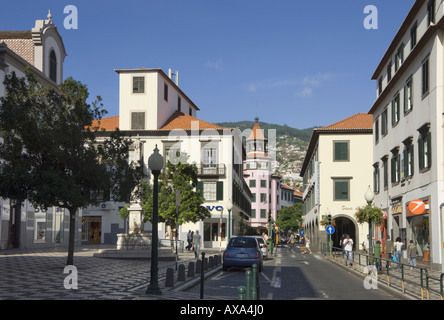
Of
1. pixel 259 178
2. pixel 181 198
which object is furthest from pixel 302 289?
pixel 259 178

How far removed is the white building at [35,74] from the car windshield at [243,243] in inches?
709

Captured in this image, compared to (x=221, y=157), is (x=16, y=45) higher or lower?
higher

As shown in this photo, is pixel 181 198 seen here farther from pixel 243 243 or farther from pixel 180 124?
pixel 180 124

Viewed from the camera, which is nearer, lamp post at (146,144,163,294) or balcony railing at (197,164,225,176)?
lamp post at (146,144,163,294)

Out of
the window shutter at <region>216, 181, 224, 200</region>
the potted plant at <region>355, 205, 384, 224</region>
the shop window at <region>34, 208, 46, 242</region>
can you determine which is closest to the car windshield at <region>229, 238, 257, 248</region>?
the potted plant at <region>355, 205, 384, 224</region>

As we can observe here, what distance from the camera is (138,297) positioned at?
13.9m

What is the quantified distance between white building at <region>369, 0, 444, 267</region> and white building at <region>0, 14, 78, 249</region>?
2339cm

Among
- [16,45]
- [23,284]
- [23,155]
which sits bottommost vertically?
[23,284]

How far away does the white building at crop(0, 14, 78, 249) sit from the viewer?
38.5 meters

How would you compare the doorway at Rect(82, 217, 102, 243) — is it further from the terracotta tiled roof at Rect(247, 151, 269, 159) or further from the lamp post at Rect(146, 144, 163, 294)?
the terracotta tiled roof at Rect(247, 151, 269, 159)

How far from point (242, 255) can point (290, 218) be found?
3905 inches
